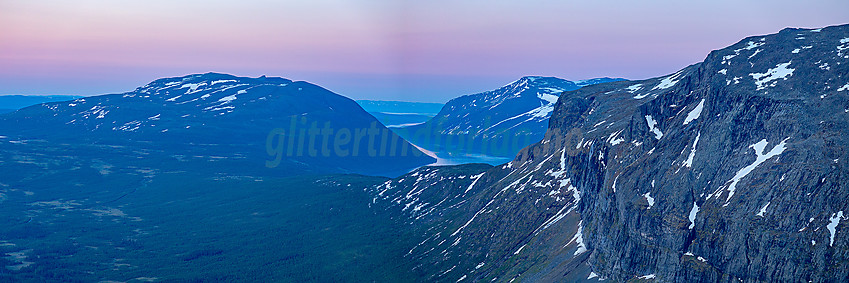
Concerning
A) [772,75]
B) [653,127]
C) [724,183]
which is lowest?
[724,183]

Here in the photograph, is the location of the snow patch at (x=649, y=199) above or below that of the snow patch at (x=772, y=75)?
below

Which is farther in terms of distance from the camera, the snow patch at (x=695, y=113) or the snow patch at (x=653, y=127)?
the snow patch at (x=653, y=127)

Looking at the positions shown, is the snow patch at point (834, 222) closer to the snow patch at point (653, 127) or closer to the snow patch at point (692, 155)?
the snow patch at point (692, 155)

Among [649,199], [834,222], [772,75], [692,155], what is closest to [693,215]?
[649,199]

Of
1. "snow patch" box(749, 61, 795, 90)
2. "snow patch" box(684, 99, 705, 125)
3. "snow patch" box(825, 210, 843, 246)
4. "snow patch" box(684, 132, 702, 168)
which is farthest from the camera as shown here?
"snow patch" box(684, 99, 705, 125)

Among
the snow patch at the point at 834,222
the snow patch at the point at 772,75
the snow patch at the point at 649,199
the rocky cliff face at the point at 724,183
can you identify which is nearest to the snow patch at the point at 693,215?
the rocky cliff face at the point at 724,183

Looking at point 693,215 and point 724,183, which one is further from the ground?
point 724,183

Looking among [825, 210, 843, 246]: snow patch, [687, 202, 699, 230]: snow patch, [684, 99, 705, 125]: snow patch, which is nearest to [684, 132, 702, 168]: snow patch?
[684, 99, 705, 125]: snow patch

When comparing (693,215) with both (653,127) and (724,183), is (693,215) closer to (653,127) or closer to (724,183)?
(724,183)

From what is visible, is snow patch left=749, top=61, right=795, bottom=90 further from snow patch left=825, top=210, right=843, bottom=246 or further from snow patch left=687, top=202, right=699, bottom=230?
snow patch left=825, top=210, right=843, bottom=246
